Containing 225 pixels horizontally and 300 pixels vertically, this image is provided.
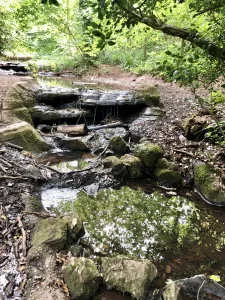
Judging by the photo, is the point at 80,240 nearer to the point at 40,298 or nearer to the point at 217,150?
the point at 40,298

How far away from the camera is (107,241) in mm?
3842

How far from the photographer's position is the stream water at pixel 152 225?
3.53 meters

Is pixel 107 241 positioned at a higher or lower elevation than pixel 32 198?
lower

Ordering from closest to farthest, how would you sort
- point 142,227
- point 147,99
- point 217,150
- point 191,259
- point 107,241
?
point 191,259
point 107,241
point 142,227
point 217,150
point 147,99

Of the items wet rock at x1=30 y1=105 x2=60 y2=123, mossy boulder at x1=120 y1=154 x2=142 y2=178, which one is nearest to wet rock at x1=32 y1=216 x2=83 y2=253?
mossy boulder at x1=120 y1=154 x2=142 y2=178

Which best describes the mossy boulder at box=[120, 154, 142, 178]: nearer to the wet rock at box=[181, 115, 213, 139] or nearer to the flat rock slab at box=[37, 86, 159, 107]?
the wet rock at box=[181, 115, 213, 139]

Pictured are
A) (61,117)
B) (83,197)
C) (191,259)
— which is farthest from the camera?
(61,117)

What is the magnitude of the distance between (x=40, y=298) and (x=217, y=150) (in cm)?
453

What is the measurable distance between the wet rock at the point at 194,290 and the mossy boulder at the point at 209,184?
2222 mm

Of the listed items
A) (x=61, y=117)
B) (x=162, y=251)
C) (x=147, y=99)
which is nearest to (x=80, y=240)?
(x=162, y=251)

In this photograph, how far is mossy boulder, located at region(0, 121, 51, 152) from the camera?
6.02 metres

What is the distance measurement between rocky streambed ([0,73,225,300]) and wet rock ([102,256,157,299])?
0.01m

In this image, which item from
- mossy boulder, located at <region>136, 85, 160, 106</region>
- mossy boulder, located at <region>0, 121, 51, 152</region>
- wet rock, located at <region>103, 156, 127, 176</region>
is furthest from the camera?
mossy boulder, located at <region>136, 85, 160, 106</region>

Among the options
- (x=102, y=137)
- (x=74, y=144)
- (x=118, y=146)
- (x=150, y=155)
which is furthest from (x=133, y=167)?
(x=102, y=137)
